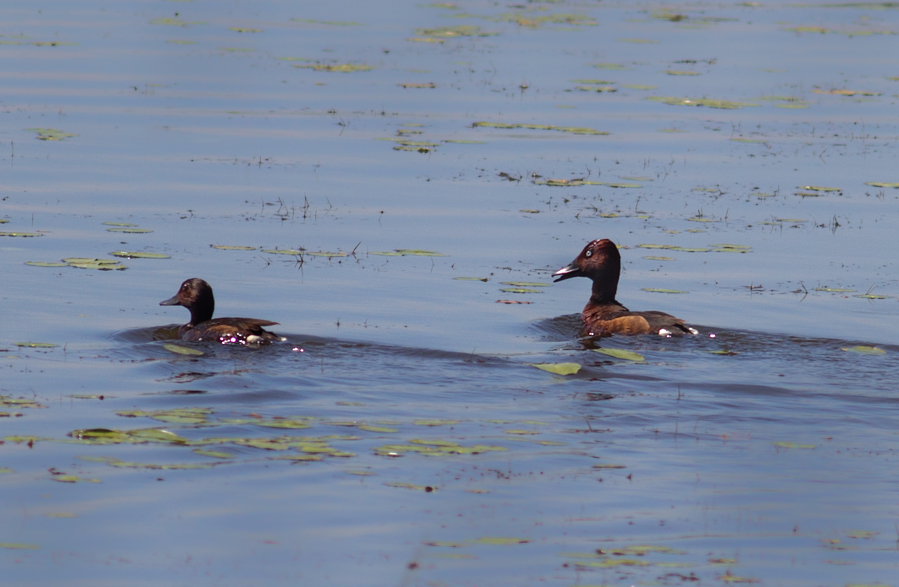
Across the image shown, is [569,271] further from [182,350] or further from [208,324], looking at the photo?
[182,350]

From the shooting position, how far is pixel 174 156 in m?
20.4

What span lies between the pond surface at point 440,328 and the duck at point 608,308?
7.6 inches

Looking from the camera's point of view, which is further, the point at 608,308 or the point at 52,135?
the point at 52,135

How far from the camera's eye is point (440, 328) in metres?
11.9

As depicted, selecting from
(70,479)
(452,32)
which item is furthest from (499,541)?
(452,32)

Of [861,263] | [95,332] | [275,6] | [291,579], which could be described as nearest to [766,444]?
[291,579]

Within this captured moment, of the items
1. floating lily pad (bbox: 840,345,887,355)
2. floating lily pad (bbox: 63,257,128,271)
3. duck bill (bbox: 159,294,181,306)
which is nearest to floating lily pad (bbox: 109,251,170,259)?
floating lily pad (bbox: 63,257,128,271)

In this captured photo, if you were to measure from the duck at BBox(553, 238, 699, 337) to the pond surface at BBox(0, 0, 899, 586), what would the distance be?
0.19 m

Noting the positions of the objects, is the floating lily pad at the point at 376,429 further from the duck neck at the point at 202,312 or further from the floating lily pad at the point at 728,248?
the floating lily pad at the point at 728,248

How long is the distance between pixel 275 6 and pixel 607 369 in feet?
112

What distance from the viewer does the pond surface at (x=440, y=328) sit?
6.80 metres

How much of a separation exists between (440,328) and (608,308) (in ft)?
5.94

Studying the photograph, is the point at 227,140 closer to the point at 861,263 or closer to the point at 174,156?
the point at 174,156

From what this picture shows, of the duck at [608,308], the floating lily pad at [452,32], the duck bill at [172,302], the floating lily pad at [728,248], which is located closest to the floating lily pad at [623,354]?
the duck at [608,308]
